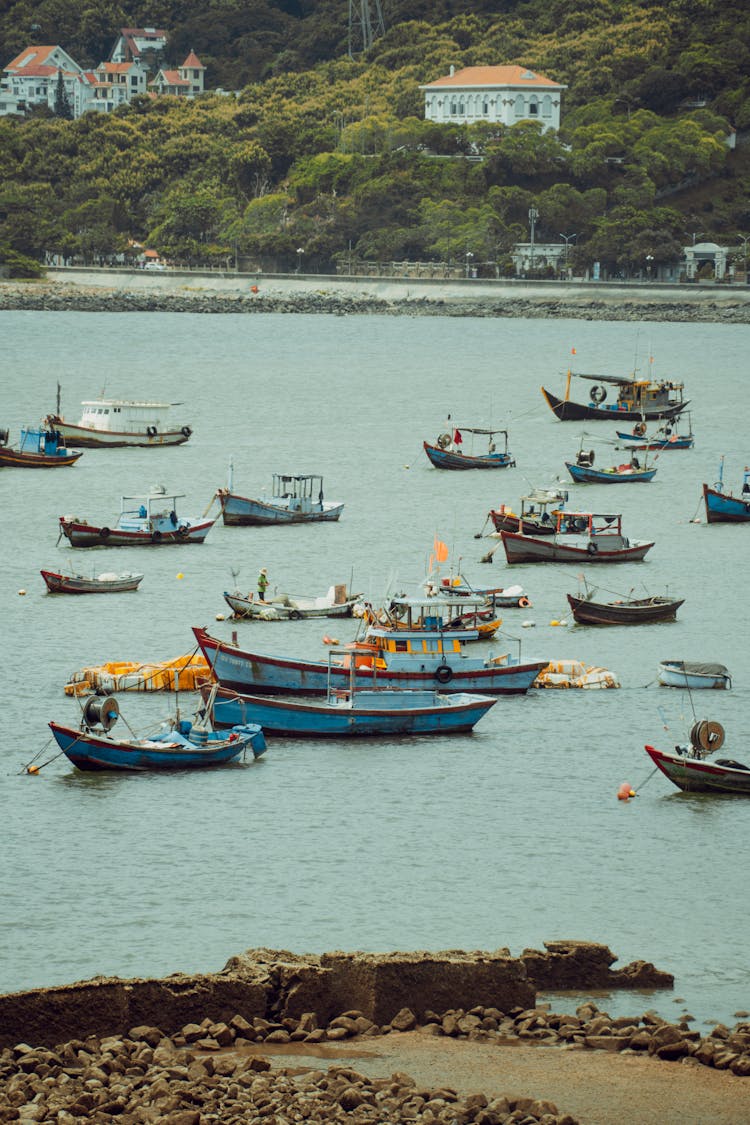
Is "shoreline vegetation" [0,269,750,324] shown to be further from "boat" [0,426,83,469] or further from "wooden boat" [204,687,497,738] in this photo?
"wooden boat" [204,687,497,738]

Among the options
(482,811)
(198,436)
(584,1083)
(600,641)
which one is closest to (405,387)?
(198,436)

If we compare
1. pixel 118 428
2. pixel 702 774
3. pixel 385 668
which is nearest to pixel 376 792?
pixel 702 774

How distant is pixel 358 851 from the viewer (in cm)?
2555

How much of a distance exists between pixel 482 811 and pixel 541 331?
134537 mm

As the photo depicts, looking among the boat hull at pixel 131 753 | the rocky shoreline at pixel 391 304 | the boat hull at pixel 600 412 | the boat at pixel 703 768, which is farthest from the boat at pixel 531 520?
the rocky shoreline at pixel 391 304

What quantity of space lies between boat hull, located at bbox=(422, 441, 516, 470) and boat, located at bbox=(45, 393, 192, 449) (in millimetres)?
11945

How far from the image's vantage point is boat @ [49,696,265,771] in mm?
28547

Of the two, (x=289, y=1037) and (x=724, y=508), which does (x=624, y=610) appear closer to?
(x=724, y=508)

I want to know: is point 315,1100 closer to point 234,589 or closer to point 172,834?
point 172,834

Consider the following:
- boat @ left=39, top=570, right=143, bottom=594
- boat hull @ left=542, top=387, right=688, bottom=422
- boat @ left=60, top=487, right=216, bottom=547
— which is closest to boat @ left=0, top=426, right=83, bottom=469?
boat @ left=60, top=487, right=216, bottom=547

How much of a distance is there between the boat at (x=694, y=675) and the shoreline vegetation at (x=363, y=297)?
13945cm

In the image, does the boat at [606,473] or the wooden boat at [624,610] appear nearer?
the wooden boat at [624,610]

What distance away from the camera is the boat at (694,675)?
3466cm

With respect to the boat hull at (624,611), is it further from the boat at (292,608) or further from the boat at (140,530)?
the boat at (140,530)
